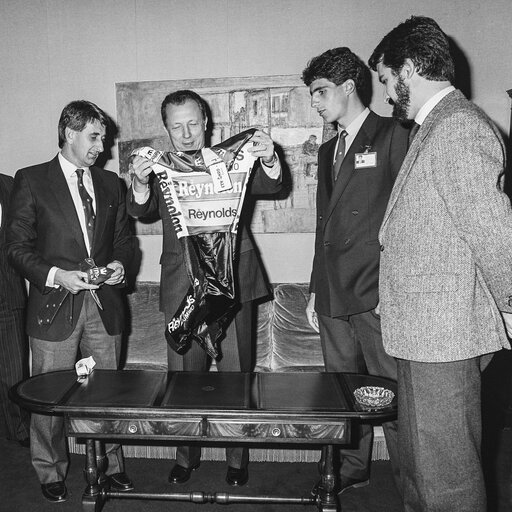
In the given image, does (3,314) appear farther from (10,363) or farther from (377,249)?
(377,249)

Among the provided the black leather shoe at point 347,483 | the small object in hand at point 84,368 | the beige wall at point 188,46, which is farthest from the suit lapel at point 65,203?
the black leather shoe at point 347,483

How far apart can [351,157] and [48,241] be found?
1537mm

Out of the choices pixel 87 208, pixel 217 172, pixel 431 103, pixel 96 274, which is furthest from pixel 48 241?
pixel 431 103

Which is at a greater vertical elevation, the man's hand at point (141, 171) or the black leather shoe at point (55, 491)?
the man's hand at point (141, 171)

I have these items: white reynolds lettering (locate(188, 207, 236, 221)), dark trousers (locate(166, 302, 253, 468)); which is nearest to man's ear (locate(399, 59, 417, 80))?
white reynolds lettering (locate(188, 207, 236, 221))

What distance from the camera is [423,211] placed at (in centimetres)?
165

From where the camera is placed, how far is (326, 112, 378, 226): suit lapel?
2.37 metres

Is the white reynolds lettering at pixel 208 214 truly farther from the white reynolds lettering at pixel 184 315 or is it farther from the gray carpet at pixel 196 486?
the gray carpet at pixel 196 486

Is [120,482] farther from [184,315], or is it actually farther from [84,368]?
[184,315]

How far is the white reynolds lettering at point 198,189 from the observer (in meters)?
2.28

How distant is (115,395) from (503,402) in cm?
252

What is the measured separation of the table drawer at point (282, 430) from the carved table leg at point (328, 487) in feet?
0.76

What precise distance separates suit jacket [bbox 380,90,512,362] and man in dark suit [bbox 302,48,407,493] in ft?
1.86

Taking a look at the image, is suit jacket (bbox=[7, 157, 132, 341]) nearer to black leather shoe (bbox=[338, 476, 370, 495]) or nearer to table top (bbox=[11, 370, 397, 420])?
table top (bbox=[11, 370, 397, 420])
